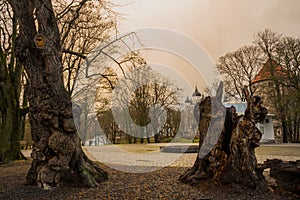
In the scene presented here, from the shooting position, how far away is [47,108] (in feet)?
18.0

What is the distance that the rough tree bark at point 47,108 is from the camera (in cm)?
537

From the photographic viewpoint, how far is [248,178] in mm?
5168

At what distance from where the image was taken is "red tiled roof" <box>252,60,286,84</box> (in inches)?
978

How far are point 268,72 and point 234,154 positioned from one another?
2347cm

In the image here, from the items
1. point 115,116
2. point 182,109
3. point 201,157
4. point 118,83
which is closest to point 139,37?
point 118,83

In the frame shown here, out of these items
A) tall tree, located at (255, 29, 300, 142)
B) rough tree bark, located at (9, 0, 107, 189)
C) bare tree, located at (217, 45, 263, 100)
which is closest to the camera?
rough tree bark, located at (9, 0, 107, 189)

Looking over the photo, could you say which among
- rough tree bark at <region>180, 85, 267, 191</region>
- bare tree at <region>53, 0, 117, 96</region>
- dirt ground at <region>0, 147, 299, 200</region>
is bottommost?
dirt ground at <region>0, 147, 299, 200</region>

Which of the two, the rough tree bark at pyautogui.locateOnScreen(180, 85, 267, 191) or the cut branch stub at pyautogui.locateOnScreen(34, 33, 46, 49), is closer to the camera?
the rough tree bark at pyautogui.locateOnScreen(180, 85, 267, 191)

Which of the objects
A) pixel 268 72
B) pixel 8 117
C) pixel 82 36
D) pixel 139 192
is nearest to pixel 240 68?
pixel 268 72

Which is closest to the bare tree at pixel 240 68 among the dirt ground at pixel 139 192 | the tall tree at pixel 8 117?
the tall tree at pixel 8 117

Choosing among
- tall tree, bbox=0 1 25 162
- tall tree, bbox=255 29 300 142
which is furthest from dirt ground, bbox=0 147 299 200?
tall tree, bbox=255 29 300 142

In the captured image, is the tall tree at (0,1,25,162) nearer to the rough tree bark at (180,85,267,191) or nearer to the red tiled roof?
the rough tree bark at (180,85,267,191)

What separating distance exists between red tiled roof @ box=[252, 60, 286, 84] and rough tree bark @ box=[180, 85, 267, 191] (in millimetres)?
21532

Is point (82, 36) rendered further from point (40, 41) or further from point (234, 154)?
point (234, 154)
